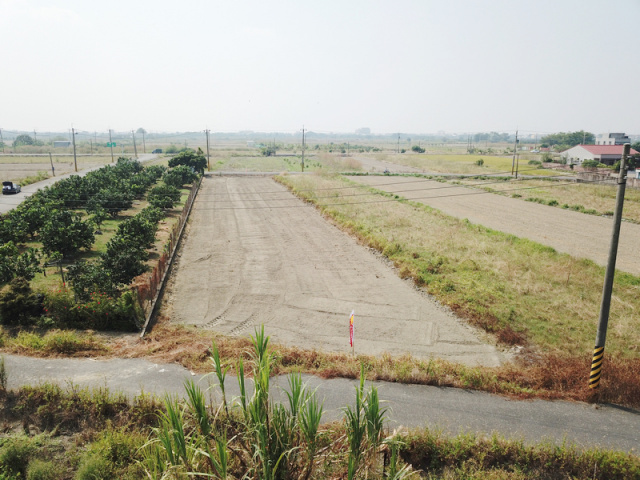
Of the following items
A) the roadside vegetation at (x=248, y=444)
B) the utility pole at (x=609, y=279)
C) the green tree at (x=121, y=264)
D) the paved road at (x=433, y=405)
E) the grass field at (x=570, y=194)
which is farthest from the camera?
the grass field at (x=570, y=194)

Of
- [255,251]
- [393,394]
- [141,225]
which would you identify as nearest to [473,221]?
[255,251]

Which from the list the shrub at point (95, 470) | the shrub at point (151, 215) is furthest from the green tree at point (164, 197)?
the shrub at point (95, 470)

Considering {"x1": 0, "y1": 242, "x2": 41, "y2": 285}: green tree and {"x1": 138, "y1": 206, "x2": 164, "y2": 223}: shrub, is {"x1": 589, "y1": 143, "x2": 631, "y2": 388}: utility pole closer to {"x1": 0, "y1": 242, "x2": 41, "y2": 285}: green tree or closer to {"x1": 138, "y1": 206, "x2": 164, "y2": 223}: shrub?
{"x1": 0, "y1": 242, "x2": 41, "y2": 285}: green tree

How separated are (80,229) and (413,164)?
77827 mm

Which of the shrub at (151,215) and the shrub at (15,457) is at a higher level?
the shrub at (151,215)

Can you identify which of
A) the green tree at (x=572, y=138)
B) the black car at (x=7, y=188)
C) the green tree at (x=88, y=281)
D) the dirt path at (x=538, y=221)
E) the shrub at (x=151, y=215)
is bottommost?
the dirt path at (x=538, y=221)

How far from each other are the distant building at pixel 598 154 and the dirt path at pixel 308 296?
6343 cm

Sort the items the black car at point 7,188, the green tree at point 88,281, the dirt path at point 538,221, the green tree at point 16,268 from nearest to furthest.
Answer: the green tree at point 88,281 < the green tree at point 16,268 < the dirt path at point 538,221 < the black car at point 7,188

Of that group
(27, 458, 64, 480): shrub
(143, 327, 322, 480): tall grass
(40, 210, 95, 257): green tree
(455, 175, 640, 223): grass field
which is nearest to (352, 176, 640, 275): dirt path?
(455, 175, 640, 223): grass field

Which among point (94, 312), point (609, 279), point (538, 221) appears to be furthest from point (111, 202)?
point (609, 279)

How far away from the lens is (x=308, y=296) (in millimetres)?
18984

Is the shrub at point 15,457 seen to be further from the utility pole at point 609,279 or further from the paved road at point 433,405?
the utility pole at point 609,279

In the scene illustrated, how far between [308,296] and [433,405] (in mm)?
9071

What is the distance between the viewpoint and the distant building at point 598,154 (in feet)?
239
